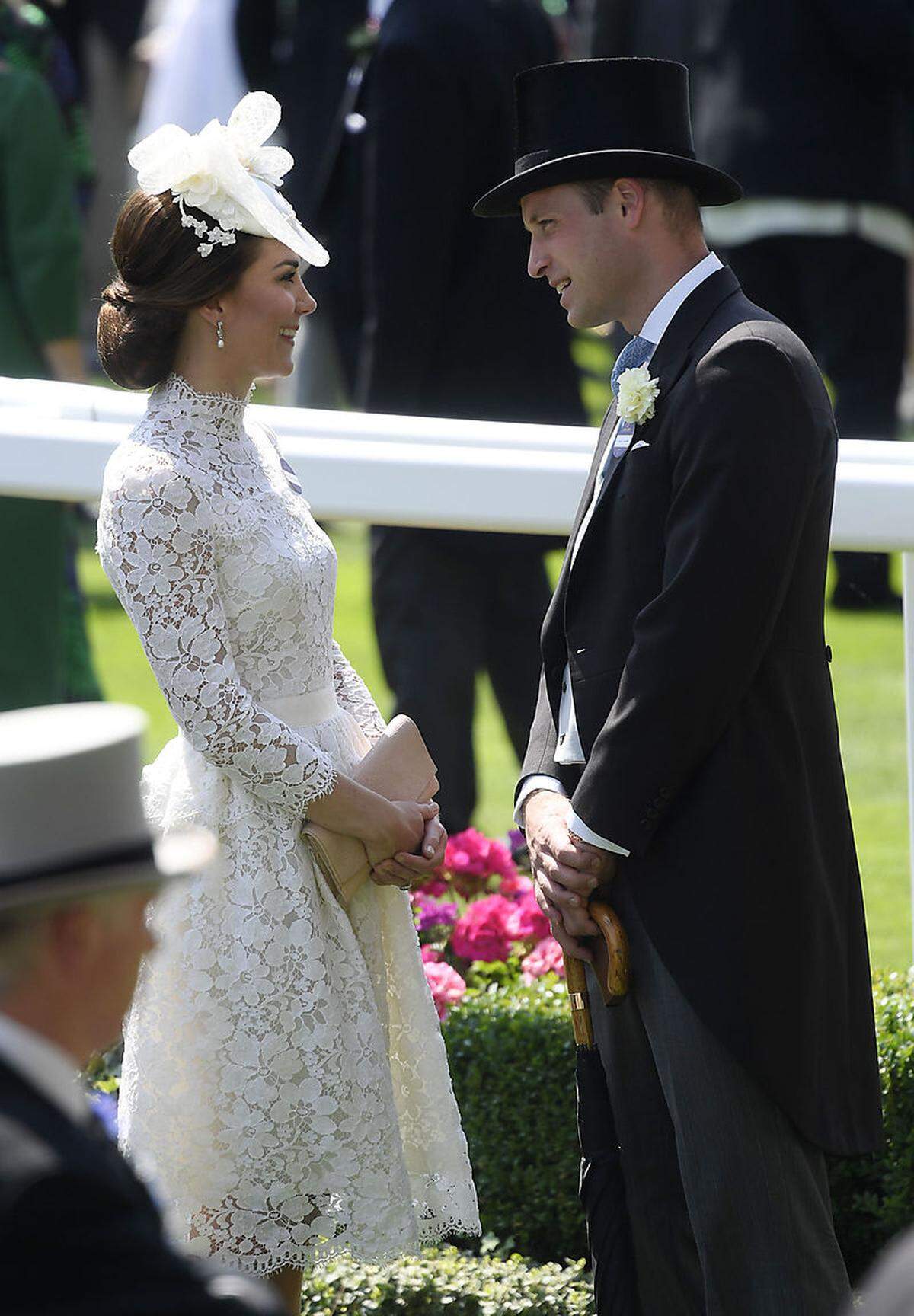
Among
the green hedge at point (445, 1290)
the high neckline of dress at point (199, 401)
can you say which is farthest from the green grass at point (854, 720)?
the high neckline of dress at point (199, 401)

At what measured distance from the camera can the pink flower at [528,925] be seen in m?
4.08

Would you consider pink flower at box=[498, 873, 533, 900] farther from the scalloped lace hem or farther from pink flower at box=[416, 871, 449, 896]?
the scalloped lace hem

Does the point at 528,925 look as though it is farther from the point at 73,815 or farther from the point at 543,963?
the point at 73,815

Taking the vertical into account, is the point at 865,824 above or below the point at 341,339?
below

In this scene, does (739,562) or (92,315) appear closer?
(739,562)

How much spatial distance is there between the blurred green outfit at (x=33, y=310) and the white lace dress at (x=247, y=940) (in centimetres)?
269

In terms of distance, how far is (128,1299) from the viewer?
4.88ft

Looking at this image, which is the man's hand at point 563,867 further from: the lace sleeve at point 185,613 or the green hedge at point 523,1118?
the green hedge at point 523,1118

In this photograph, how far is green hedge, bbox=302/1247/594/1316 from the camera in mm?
3439

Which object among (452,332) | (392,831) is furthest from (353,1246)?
(452,332)

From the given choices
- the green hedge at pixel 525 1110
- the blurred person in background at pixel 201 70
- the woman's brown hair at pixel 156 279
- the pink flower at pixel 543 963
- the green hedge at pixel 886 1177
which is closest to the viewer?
the woman's brown hair at pixel 156 279

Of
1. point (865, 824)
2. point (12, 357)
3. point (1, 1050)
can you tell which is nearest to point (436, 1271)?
point (1, 1050)

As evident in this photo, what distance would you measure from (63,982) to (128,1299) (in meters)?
0.39

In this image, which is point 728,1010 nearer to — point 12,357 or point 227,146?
point 227,146
